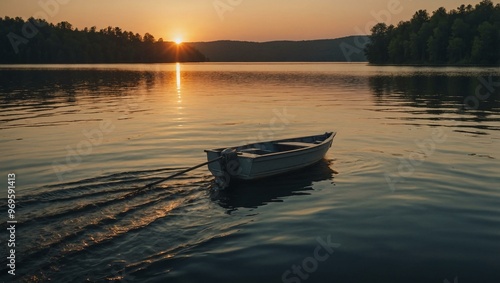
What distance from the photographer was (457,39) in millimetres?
156125

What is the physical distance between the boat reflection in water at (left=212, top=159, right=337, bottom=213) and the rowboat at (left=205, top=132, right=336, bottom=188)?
0.88ft

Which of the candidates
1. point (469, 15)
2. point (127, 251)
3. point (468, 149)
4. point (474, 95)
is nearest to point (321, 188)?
point (127, 251)

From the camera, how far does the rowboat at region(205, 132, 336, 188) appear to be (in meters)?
16.6

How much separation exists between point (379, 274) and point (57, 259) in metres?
7.09

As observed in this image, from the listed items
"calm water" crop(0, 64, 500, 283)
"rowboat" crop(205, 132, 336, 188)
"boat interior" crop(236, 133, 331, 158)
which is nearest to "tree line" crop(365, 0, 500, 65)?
"calm water" crop(0, 64, 500, 283)

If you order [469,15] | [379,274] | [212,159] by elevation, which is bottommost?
[379,274]

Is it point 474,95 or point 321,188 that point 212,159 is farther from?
point 474,95

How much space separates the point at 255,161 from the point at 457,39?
160549mm

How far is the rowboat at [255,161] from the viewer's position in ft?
54.4

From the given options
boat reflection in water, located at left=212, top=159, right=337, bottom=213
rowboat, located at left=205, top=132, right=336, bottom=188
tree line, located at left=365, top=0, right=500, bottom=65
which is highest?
tree line, located at left=365, top=0, right=500, bottom=65

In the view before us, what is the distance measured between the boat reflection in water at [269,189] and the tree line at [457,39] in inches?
6035

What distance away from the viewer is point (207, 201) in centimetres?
1493

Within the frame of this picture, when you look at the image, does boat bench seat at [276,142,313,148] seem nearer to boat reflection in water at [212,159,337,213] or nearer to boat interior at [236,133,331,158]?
boat interior at [236,133,331,158]

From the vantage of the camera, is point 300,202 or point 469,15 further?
point 469,15
